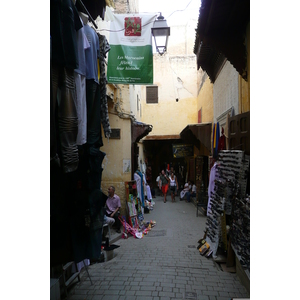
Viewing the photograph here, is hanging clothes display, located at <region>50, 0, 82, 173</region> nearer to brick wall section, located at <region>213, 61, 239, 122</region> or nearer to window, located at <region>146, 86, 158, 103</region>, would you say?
brick wall section, located at <region>213, 61, 239, 122</region>

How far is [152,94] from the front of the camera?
18.9 meters

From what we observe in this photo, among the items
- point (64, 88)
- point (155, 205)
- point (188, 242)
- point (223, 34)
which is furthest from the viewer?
point (155, 205)

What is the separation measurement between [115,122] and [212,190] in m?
4.51

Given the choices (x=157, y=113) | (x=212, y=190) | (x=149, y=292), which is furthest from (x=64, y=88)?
(x=157, y=113)


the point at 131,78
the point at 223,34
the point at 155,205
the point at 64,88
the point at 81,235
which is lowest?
the point at 155,205

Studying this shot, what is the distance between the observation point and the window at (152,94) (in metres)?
18.8

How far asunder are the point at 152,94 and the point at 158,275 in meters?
15.1

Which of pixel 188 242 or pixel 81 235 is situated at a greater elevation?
pixel 81 235

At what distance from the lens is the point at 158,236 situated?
8.32 m

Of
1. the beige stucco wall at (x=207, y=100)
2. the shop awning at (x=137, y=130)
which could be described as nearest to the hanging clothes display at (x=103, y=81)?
the shop awning at (x=137, y=130)

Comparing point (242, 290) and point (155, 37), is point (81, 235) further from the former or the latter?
point (155, 37)

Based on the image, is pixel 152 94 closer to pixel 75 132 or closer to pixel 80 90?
pixel 80 90

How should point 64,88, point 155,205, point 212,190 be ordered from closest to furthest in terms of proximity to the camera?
point 64,88 → point 212,190 → point 155,205

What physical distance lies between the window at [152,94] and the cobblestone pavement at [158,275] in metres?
12.4
